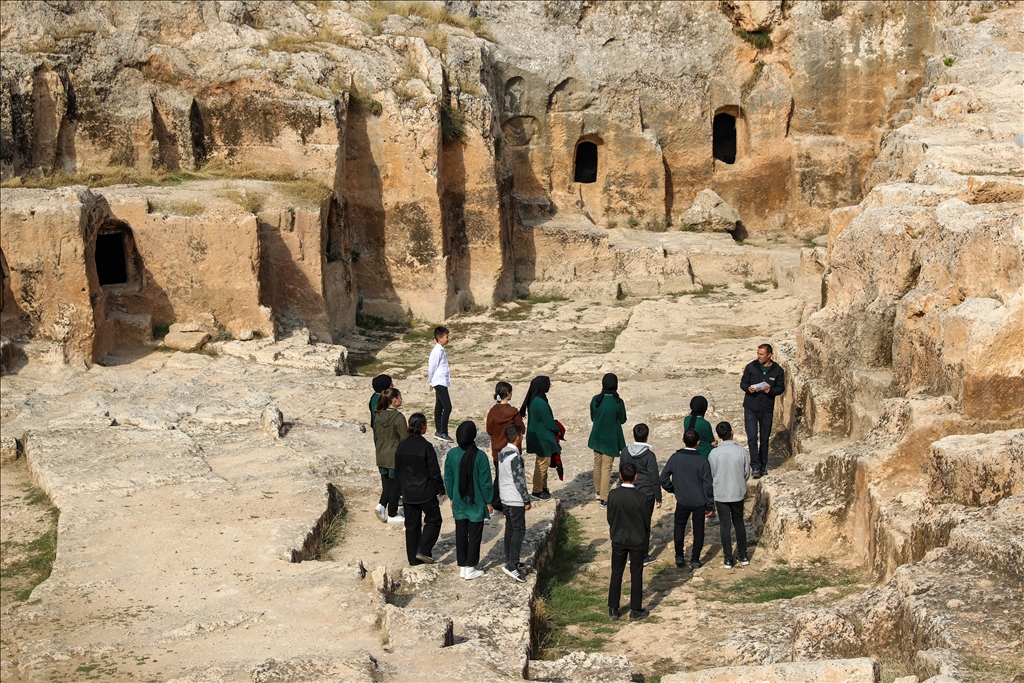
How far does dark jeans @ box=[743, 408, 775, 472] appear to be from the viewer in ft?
37.2

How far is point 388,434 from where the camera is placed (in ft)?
32.9

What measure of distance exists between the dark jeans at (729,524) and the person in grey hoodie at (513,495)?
5.48 ft

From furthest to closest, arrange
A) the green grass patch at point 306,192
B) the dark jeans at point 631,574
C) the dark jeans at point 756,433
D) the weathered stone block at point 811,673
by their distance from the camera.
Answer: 1. the green grass patch at point 306,192
2. the dark jeans at point 756,433
3. the dark jeans at point 631,574
4. the weathered stone block at point 811,673

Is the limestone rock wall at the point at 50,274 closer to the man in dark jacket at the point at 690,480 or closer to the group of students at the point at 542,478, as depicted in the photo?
the group of students at the point at 542,478

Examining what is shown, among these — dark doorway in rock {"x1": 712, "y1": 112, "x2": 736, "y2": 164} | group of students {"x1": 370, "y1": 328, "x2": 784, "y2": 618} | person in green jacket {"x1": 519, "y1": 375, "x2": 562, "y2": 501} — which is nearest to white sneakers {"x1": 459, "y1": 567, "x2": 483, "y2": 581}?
group of students {"x1": 370, "y1": 328, "x2": 784, "y2": 618}

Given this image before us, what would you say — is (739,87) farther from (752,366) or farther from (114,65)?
(752,366)

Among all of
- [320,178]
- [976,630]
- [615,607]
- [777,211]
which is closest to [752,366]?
[615,607]

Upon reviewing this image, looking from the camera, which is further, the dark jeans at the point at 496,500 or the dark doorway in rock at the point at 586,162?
the dark doorway in rock at the point at 586,162

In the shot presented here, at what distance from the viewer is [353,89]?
19.6 m

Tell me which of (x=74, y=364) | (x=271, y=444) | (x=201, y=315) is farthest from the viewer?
(x=201, y=315)

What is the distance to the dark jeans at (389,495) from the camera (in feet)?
33.7

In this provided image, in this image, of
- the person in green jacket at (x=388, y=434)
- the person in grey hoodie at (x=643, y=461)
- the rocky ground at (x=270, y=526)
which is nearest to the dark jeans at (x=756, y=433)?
the rocky ground at (x=270, y=526)

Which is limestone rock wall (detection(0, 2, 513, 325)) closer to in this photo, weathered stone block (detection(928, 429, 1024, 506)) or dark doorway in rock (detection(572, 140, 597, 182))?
dark doorway in rock (detection(572, 140, 597, 182))

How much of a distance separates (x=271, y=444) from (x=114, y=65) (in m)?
9.03
